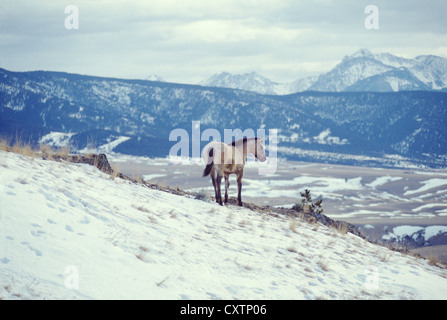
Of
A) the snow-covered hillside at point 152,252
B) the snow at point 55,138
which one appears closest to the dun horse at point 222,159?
the snow-covered hillside at point 152,252

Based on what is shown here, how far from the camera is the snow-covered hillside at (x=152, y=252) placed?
7020 mm

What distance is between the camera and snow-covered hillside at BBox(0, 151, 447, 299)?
23.0ft

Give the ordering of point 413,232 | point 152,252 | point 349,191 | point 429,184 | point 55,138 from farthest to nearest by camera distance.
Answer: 1. point 55,138
2. point 429,184
3. point 349,191
4. point 413,232
5. point 152,252

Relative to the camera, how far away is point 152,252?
841 centimetres

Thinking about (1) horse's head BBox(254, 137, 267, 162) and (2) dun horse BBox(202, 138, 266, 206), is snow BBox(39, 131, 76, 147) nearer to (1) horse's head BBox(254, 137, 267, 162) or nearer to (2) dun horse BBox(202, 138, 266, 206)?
(1) horse's head BBox(254, 137, 267, 162)

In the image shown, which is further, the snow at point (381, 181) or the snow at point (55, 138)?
the snow at point (55, 138)

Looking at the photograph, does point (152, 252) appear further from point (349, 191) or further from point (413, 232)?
point (349, 191)

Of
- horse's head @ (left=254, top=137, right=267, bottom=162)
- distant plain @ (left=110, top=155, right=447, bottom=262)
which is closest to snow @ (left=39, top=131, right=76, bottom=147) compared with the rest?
distant plain @ (left=110, top=155, right=447, bottom=262)

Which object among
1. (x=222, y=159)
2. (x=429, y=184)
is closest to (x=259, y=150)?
(x=222, y=159)

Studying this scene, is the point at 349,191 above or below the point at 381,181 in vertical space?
below

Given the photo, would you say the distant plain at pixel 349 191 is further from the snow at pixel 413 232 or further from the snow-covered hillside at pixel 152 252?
→ the snow-covered hillside at pixel 152 252

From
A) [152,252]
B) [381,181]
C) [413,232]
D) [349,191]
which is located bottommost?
[349,191]
